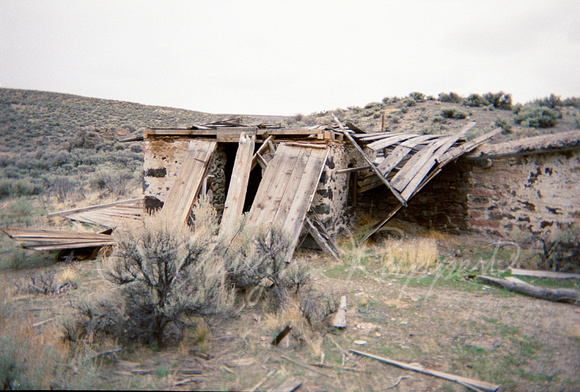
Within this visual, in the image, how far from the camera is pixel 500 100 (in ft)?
66.0

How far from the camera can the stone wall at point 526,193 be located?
599 centimetres

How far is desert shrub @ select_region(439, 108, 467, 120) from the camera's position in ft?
57.6

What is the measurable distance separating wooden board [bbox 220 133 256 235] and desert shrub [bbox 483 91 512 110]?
19.6 meters

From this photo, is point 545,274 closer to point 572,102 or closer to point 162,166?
point 162,166

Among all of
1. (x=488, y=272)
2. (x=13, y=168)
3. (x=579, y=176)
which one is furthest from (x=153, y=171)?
(x=13, y=168)

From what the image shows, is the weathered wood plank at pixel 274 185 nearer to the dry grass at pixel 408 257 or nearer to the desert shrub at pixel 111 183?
the dry grass at pixel 408 257

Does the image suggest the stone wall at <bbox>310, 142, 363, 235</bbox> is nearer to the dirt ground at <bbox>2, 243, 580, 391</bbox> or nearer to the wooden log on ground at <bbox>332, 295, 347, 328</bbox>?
the dirt ground at <bbox>2, 243, 580, 391</bbox>

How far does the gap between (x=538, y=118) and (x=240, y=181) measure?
15.6 meters

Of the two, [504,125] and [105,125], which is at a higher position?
[504,125]

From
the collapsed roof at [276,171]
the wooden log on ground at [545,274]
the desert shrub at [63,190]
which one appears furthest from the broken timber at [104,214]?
the wooden log on ground at [545,274]

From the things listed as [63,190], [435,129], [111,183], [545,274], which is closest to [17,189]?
[63,190]

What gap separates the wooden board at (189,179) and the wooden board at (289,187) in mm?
1307

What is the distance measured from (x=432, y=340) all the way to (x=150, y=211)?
6.03 m

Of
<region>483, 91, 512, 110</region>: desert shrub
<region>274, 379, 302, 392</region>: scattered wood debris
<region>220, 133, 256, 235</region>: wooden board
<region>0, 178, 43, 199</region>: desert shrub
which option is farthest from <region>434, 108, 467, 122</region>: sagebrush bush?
<region>0, 178, 43, 199</region>: desert shrub
